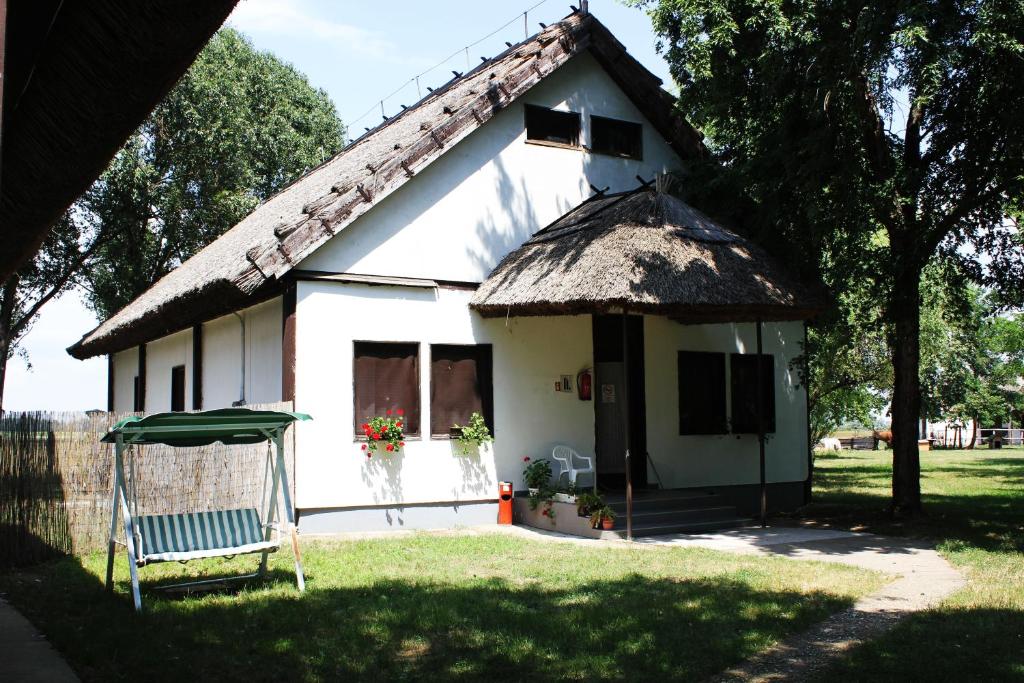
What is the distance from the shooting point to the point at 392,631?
22.0 feet

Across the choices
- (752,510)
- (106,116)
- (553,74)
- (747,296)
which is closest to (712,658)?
(106,116)

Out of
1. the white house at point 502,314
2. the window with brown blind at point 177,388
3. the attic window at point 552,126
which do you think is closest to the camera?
the white house at point 502,314

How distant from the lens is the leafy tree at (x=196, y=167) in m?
25.4

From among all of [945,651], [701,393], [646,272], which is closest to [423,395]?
[646,272]

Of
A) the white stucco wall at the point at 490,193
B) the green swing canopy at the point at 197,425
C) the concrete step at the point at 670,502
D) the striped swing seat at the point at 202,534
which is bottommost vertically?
the concrete step at the point at 670,502

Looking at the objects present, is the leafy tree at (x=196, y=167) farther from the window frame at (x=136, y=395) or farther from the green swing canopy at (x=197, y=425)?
the green swing canopy at (x=197, y=425)

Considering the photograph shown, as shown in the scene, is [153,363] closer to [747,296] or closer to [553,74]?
[553,74]

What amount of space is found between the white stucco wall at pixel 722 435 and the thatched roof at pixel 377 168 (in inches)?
131

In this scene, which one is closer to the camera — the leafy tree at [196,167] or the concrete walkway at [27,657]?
the concrete walkway at [27,657]

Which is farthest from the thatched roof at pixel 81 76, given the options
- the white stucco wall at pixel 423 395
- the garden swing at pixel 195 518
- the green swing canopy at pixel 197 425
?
the white stucco wall at pixel 423 395

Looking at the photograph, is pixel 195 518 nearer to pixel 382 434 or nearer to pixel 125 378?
pixel 382 434

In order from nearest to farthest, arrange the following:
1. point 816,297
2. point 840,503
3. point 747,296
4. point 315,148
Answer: point 747,296 < point 816,297 < point 840,503 < point 315,148

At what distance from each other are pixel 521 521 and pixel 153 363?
995 cm

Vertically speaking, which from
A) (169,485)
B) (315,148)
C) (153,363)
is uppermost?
(315,148)
